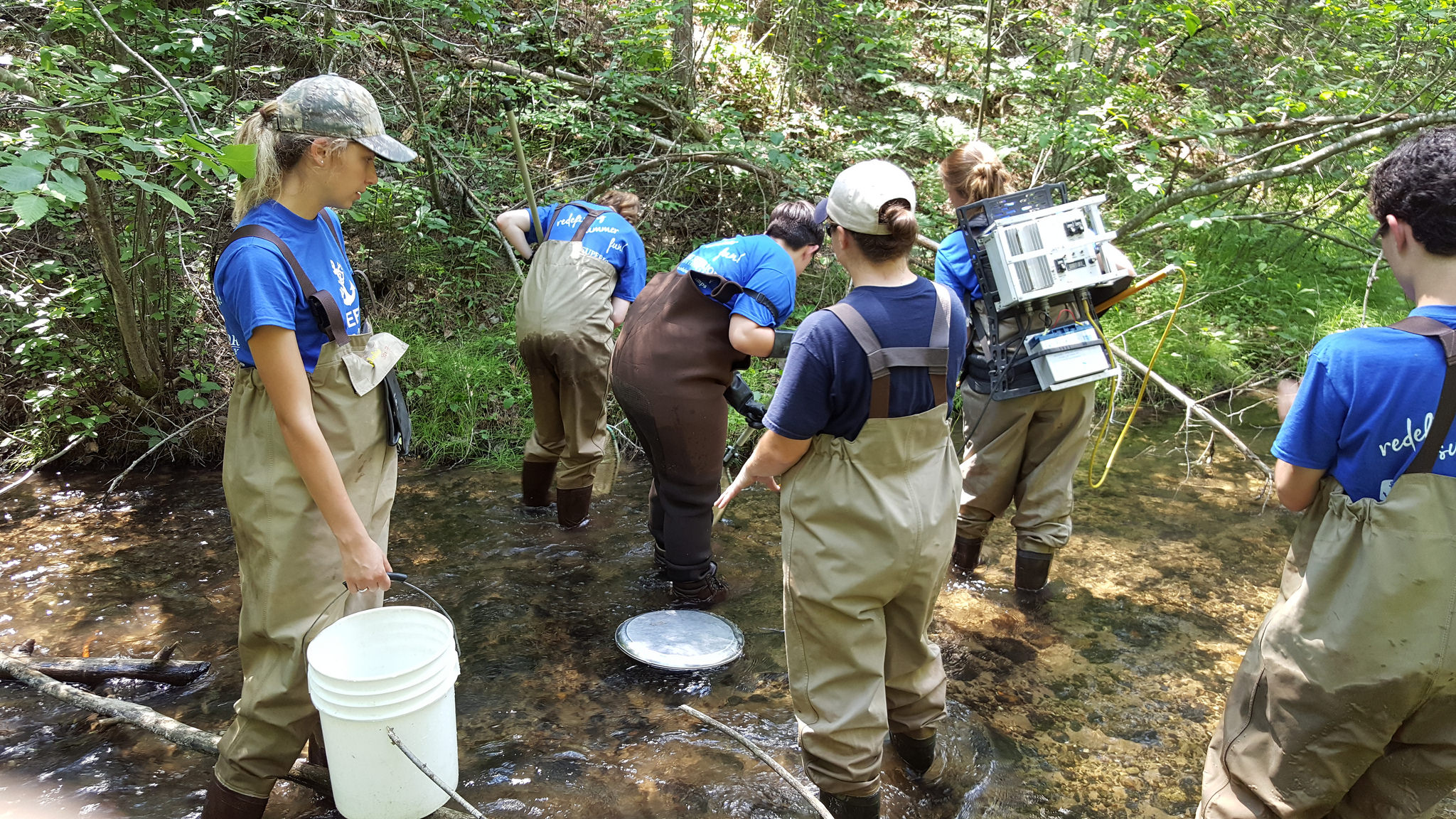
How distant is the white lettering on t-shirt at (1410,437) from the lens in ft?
6.03

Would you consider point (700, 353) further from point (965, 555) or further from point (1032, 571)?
point (1032, 571)

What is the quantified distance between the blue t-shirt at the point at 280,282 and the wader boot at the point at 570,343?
205 cm

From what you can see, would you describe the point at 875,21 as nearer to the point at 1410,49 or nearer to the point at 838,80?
the point at 838,80

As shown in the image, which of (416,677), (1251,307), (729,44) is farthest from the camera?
(729,44)

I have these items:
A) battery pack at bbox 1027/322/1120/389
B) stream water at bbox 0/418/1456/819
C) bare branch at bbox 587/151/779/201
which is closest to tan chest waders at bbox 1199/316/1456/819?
stream water at bbox 0/418/1456/819

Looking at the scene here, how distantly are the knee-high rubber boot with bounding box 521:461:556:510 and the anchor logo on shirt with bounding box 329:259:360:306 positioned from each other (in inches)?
104

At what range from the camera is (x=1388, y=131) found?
5156 millimetres

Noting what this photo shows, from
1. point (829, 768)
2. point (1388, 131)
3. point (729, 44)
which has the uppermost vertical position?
point (729, 44)

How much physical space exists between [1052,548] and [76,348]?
5.87 metres

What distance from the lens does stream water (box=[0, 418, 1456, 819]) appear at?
2.80m

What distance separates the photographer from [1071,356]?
11.7 ft

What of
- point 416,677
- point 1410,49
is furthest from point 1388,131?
point 416,677

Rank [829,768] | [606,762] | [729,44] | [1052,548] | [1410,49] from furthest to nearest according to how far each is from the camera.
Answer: [729,44]
[1410,49]
[1052,548]
[606,762]
[829,768]

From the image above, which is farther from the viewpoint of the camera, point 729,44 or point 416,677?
point 729,44
